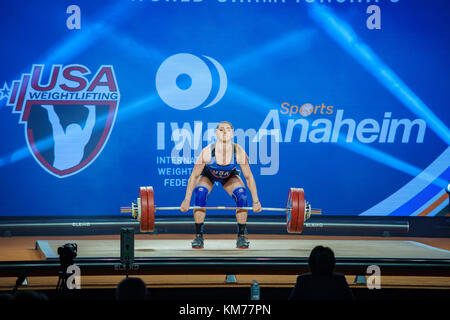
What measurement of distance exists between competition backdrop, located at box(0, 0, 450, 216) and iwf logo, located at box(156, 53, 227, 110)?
0.01 m

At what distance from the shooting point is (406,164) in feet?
24.0

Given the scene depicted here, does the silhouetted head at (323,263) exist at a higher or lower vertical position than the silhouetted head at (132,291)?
higher

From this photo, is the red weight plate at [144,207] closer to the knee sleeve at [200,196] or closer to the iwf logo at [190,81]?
the knee sleeve at [200,196]

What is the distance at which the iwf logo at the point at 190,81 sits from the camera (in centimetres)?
715

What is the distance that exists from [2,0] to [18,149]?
183cm

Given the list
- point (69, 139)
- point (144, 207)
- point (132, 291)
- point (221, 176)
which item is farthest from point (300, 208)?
point (132, 291)

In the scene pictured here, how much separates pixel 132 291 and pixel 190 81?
5255mm

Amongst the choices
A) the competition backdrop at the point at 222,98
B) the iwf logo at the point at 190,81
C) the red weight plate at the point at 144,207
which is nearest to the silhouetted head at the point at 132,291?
the red weight plate at the point at 144,207

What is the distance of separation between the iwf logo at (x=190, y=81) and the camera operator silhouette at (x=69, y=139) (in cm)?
96

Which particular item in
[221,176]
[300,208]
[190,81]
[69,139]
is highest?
[190,81]

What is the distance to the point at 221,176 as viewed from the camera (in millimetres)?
5523

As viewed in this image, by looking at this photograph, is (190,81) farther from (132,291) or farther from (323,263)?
(132,291)

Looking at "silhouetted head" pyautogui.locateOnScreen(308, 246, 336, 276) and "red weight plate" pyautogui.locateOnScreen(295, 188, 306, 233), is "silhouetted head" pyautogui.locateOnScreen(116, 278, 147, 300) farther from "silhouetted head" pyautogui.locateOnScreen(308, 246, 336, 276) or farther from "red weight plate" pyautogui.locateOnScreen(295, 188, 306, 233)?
"red weight plate" pyautogui.locateOnScreen(295, 188, 306, 233)

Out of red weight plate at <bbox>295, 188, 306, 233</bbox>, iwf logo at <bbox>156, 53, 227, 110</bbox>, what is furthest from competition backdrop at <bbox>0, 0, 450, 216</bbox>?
red weight plate at <bbox>295, 188, 306, 233</bbox>
